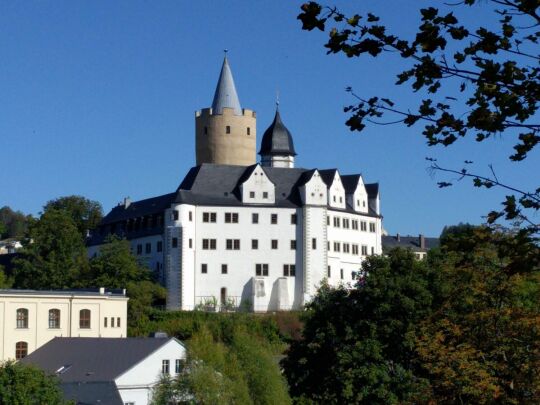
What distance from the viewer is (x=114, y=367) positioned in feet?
198

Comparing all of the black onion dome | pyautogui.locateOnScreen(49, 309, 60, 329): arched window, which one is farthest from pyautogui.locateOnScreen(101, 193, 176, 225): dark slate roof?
pyautogui.locateOnScreen(49, 309, 60, 329): arched window

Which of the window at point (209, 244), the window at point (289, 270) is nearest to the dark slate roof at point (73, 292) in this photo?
the window at point (209, 244)

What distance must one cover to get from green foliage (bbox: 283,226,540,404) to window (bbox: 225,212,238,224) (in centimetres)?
4958

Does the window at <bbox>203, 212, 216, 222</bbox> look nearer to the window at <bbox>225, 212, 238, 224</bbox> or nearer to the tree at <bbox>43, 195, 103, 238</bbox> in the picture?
the window at <bbox>225, 212, 238, 224</bbox>

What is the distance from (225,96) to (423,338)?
78.8m

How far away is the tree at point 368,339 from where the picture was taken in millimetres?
38312

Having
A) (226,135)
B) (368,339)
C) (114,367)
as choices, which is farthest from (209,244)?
(368,339)

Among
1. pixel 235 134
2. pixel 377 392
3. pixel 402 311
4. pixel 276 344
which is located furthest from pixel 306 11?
pixel 235 134

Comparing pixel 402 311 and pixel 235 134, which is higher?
pixel 235 134

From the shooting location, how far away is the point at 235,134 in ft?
355

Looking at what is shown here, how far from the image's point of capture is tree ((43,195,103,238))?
121m

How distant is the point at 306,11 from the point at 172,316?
7862 cm

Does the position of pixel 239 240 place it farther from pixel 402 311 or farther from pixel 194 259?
pixel 402 311

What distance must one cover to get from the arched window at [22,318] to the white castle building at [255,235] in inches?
741
